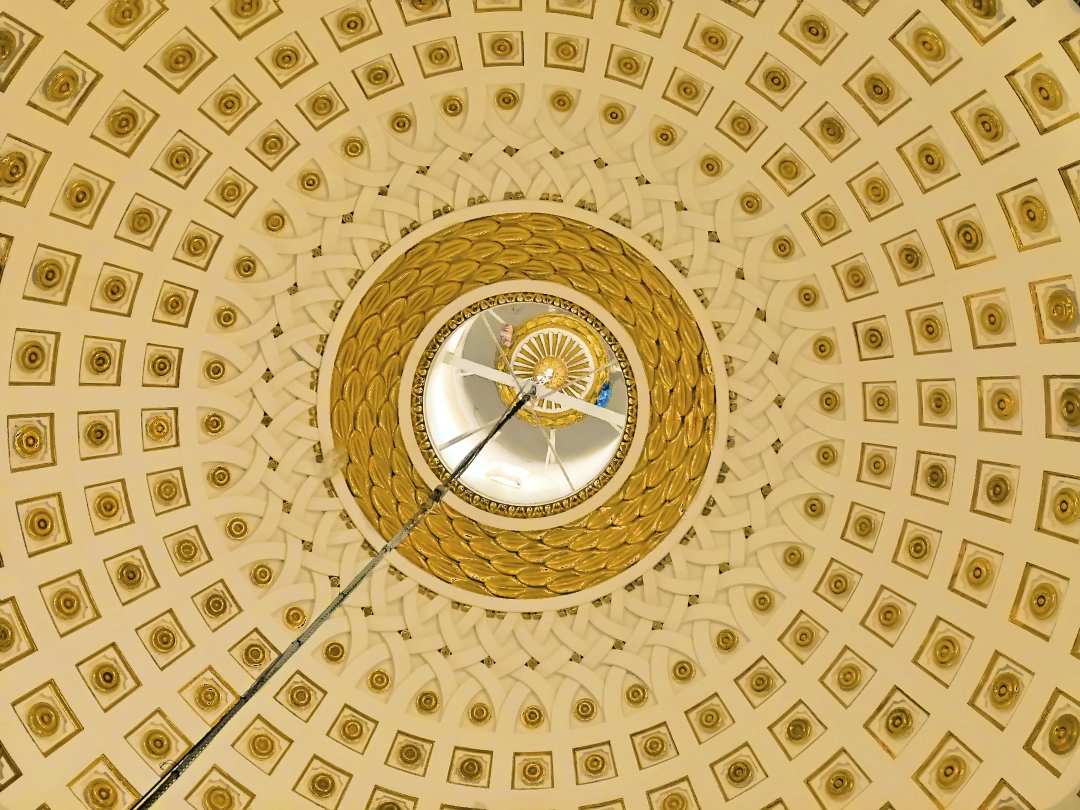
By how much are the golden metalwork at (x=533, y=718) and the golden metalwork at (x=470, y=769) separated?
0.88 meters

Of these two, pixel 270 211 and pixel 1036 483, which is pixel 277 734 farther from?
pixel 1036 483

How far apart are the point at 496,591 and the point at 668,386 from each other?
13.1 ft

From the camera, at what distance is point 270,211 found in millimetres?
12906

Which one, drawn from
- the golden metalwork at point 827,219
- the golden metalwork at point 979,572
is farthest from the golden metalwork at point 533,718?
the golden metalwork at point 827,219

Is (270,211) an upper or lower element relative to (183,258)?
upper

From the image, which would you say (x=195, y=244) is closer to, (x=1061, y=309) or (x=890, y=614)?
(x=890, y=614)

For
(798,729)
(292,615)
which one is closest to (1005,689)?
(798,729)

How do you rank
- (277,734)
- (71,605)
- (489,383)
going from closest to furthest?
1. (71,605)
2. (277,734)
3. (489,383)

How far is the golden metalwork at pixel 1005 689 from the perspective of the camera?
1236cm

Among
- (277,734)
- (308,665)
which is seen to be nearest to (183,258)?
(308,665)

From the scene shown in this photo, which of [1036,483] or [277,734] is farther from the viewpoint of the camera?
[277,734]

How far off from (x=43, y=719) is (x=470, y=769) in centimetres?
589

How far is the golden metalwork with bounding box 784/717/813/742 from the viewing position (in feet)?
45.3

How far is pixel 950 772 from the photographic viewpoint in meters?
Result: 12.7
